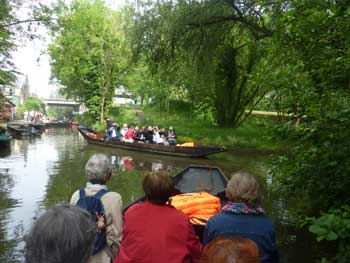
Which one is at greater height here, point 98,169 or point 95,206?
point 98,169

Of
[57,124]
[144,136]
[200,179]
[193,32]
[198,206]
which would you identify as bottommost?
[57,124]

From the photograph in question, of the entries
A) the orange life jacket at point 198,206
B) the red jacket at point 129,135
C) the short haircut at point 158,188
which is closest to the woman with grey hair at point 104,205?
the short haircut at point 158,188

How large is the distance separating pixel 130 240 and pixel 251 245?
1.38 m

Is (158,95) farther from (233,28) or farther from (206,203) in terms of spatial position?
(206,203)

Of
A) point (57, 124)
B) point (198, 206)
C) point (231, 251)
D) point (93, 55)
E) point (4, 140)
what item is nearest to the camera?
point (231, 251)

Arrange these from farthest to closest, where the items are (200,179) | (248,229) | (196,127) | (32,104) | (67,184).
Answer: (32,104)
(196,127)
(67,184)
(200,179)
(248,229)

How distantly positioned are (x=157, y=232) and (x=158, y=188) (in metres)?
0.31

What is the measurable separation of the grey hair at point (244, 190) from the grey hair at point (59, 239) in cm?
152

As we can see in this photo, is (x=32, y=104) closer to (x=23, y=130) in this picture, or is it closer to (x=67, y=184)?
(x=23, y=130)

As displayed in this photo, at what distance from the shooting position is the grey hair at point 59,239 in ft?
5.41

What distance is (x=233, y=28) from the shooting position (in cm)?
A: 1659

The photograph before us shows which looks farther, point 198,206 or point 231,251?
point 198,206

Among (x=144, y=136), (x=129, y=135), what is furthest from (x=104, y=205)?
(x=129, y=135)

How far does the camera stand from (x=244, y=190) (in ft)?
9.92
